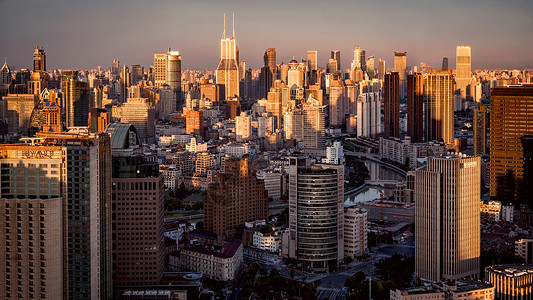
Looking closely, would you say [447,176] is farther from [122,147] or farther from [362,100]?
[362,100]

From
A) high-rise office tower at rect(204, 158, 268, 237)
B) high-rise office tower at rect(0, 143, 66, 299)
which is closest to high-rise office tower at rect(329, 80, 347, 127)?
high-rise office tower at rect(204, 158, 268, 237)

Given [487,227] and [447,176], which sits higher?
[447,176]

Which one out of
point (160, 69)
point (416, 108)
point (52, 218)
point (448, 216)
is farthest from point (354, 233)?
point (160, 69)

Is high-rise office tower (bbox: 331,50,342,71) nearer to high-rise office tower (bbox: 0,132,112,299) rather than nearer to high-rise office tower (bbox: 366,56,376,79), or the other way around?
high-rise office tower (bbox: 366,56,376,79)

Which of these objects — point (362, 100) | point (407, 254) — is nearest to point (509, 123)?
point (407, 254)

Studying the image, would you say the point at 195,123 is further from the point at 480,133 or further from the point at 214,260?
the point at 214,260

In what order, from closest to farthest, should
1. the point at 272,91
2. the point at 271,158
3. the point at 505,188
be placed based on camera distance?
the point at 505,188 → the point at 271,158 → the point at 272,91
